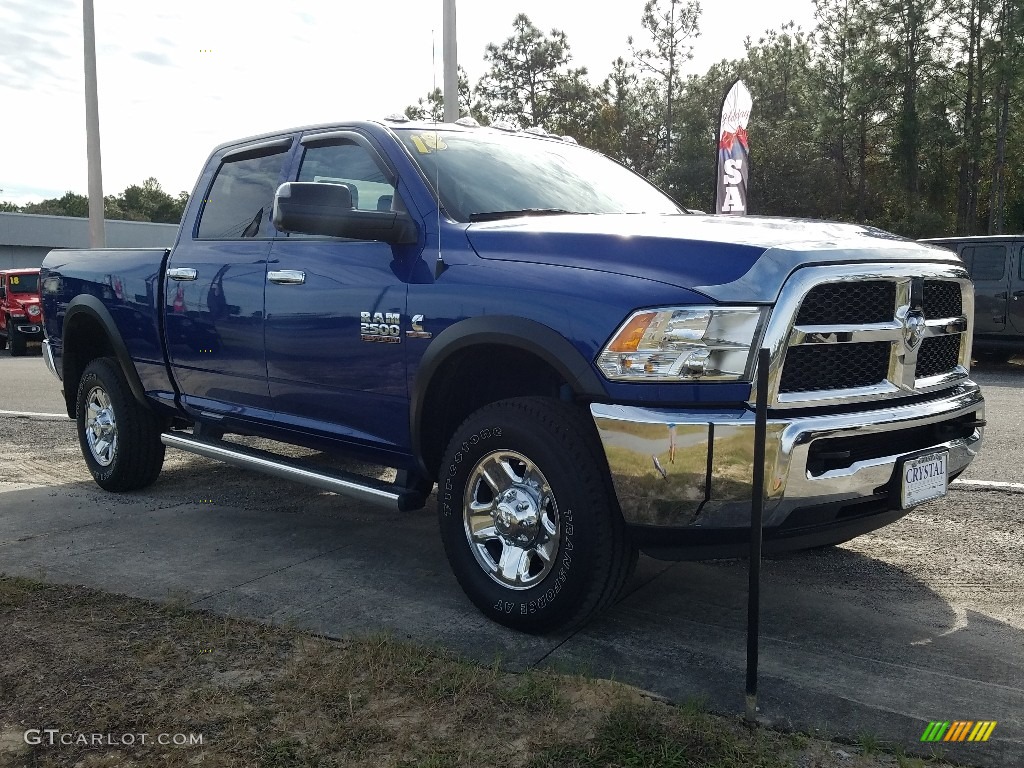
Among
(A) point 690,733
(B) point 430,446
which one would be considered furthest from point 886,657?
(B) point 430,446

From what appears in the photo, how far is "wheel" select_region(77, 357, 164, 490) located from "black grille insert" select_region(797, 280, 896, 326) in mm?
4226

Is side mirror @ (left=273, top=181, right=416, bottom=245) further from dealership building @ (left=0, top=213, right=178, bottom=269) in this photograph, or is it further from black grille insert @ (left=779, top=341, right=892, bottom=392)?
dealership building @ (left=0, top=213, right=178, bottom=269)

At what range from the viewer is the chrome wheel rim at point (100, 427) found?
19.6ft

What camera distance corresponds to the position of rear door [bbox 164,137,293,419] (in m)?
4.68

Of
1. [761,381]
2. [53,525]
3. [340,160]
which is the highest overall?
[340,160]

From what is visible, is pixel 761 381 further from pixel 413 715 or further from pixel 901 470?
pixel 413 715

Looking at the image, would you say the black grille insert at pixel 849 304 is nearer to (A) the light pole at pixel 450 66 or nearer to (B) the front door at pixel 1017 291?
(A) the light pole at pixel 450 66

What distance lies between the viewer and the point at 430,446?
12.9 ft

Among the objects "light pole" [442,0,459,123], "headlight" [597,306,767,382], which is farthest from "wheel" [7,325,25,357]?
"headlight" [597,306,767,382]

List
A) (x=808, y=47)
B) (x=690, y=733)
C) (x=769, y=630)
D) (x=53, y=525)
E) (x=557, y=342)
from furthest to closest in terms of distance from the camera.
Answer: (x=808, y=47), (x=53, y=525), (x=769, y=630), (x=557, y=342), (x=690, y=733)

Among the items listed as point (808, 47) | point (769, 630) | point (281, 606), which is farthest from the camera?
point (808, 47)

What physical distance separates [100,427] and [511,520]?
3684 millimetres

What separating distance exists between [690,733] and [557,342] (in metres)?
1.29

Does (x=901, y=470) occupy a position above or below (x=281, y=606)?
above
